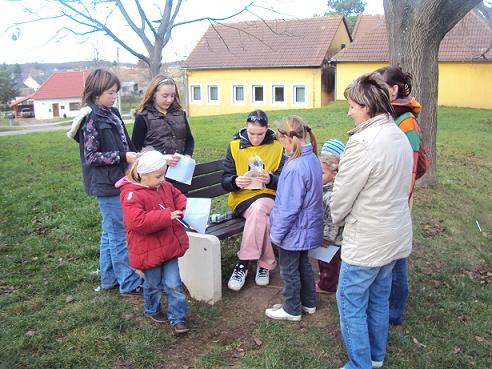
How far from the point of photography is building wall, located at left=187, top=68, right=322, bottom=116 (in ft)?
96.2

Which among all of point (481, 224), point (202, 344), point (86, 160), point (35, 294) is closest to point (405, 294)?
point (202, 344)

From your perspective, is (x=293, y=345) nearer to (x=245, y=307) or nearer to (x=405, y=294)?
(x=245, y=307)

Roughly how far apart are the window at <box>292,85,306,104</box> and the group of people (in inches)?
1024

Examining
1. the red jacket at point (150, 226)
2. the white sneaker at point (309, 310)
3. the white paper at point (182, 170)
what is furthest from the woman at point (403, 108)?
the white paper at point (182, 170)

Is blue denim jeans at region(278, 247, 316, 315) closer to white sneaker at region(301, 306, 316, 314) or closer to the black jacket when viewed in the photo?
white sneaker at region(301, 306, 316, 314)

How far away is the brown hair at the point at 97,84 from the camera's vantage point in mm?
3736

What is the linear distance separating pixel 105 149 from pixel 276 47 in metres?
28.5

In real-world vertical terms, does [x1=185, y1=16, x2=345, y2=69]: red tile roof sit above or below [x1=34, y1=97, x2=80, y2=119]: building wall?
above

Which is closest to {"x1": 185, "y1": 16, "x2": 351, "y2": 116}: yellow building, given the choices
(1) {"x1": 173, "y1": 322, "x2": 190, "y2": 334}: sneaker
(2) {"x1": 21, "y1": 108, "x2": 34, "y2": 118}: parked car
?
(1) {"x1": 173, "y1": 322, "x2": 190, "y2": 334}: sneaker

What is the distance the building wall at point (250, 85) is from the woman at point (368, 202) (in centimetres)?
2694

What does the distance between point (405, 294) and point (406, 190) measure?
3.89ft

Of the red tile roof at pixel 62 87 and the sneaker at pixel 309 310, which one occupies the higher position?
the red tile roof at pixel 62 87

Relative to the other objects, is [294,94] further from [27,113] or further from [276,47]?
[27,113]

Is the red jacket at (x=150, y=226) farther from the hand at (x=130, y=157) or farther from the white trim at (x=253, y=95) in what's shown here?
the white trim at (x=253, y=95)
